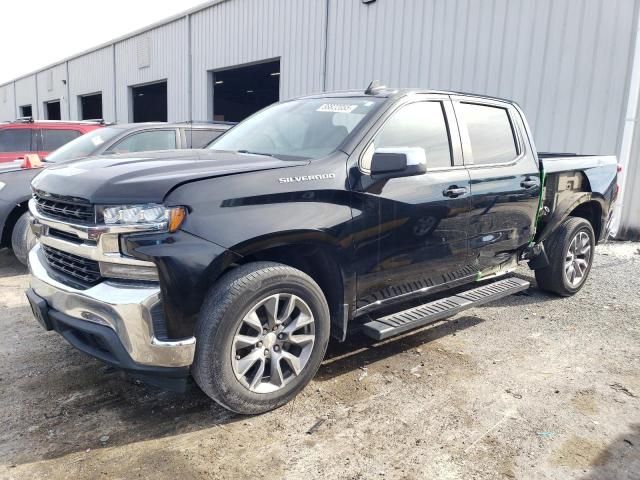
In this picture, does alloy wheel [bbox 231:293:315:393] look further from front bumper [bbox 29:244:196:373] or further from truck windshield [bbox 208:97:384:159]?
truck windshield [bbox 208:97:384:159]

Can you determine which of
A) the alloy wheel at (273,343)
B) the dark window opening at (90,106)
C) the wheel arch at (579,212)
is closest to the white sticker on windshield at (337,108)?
the alloy wheel at (273,343)

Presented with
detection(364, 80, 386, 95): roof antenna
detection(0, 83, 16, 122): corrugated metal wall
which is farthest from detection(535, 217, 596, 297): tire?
detection(0, 83, 16, 122): corrugated metal wall

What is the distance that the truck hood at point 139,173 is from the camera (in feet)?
8.52

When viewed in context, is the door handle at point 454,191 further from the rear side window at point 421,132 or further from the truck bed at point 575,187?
the truck bed at point 575,187

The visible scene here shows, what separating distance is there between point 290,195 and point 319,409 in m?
1.29

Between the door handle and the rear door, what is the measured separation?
0.13m

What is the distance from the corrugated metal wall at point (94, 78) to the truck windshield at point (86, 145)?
55.7 ft

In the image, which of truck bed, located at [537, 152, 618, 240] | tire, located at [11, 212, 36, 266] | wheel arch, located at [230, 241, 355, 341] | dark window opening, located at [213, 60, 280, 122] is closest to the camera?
wheel arch, located at [230, 241, 355, 341]

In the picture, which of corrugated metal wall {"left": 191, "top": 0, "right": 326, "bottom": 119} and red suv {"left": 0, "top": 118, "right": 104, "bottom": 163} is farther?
corrugated metal wall {"left": 191, "top": 0, "right": 326, "bottom": 119}

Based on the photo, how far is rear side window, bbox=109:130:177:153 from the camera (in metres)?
6.29

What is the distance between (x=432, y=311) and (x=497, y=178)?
129 centimetres

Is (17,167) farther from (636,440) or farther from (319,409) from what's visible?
(636,440)

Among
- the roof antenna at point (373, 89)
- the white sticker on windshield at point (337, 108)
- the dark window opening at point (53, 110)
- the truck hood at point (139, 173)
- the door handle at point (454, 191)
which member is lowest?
the door handle at point (454, 191)

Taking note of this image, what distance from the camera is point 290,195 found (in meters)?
2.92
